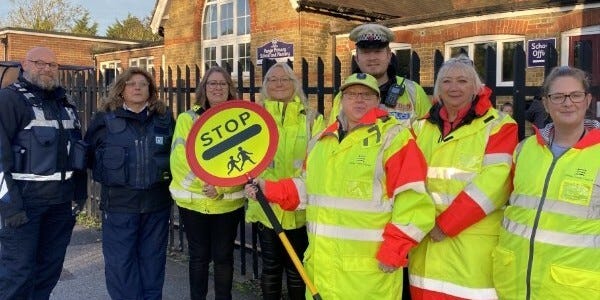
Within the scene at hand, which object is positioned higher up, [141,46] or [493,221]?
[141,46]

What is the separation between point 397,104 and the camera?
3.37m

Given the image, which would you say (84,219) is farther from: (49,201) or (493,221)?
(493,221)

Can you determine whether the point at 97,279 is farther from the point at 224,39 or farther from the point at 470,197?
the point at 224,39

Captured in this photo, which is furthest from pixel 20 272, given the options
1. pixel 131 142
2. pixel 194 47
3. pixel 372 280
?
pixel 194 47

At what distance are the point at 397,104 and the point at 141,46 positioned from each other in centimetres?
2210

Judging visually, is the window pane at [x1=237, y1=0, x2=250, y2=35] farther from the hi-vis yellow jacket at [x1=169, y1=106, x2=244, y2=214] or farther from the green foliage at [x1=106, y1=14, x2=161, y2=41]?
the green foliage at [x1=106, y1=14, x2=161, y2=41]

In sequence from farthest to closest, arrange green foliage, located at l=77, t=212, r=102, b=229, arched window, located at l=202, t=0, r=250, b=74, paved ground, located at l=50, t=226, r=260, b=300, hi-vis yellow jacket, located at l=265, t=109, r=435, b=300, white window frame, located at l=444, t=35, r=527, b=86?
arched window, located at l=202, t=0, r=250, b=74
white window frame, located at l=444, t=35, r=527, b=86
green foliage, located at l=77, t=212, r=102, b=229
paved ground, located at l=50, t=226, r=260, b=300
hi-vis yellow jacket, located at l=265, t=109, r=435, b=300

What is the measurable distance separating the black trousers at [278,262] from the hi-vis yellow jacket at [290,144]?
0.09 metres

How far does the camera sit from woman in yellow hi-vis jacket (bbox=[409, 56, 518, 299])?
2.67 meters

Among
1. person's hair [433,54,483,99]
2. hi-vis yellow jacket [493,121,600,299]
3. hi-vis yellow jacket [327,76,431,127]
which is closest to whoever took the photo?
hi-vis yellow jacket [493,121,600,299]

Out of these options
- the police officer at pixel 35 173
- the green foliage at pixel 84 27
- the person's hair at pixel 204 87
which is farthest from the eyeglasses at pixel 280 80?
the green foliage at pixel 84 27

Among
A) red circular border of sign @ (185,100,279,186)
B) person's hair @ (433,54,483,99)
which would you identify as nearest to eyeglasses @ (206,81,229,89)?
red circular border of sign @ (185,100,279,186)

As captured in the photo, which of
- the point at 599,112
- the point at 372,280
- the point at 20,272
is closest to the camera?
the point at 372,280

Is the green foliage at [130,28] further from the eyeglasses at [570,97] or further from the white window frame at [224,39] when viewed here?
the eyeglasses at [570,97]
